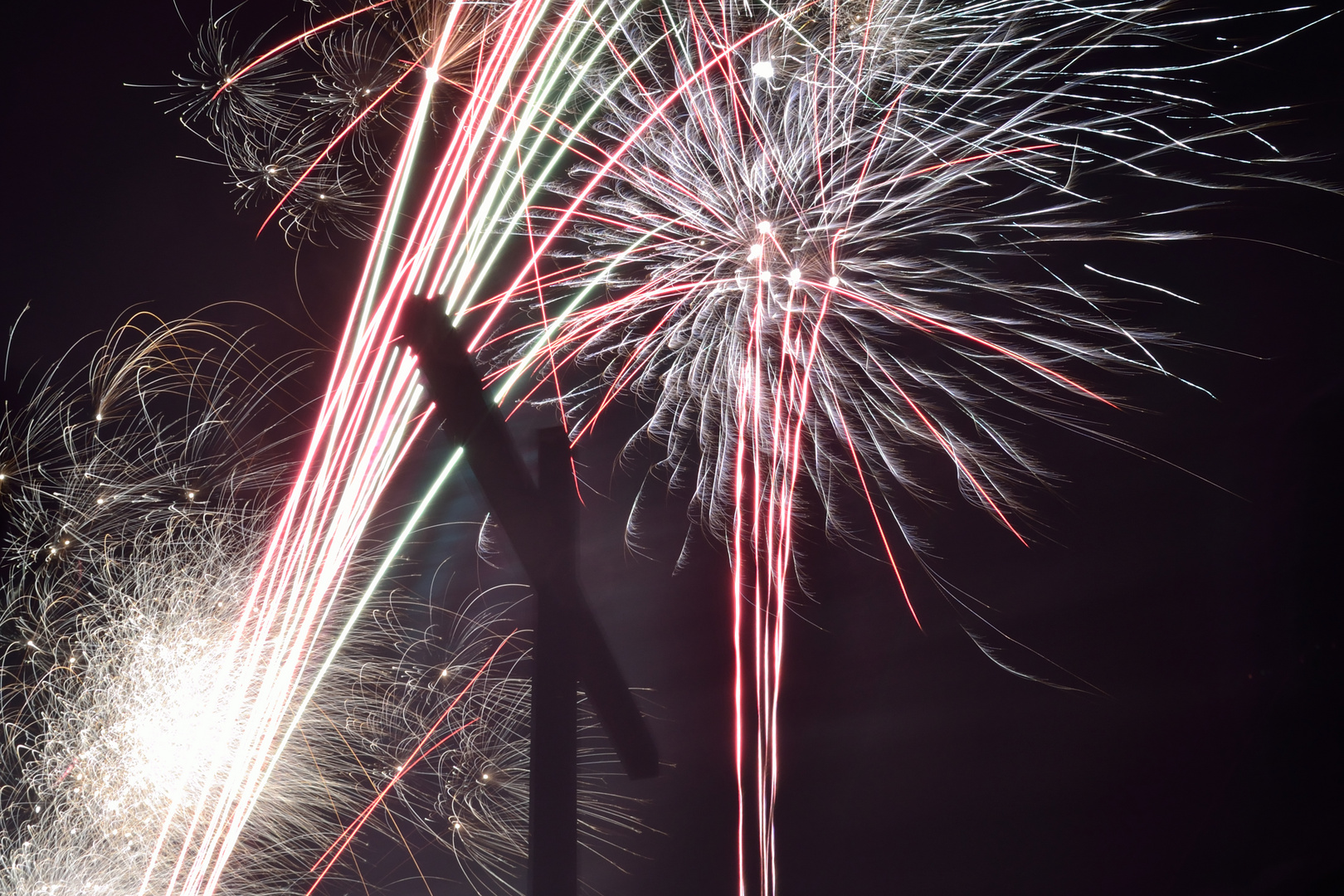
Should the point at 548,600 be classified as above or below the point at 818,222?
below

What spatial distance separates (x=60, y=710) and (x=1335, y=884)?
414 centimetres

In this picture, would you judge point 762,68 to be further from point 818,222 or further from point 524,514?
point 524,514

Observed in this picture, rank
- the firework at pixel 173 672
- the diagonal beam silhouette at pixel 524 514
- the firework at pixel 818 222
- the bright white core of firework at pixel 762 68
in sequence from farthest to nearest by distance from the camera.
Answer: the firework at pixel 173 672 < the bright white core of firework at pixel 762 68 < the firework at pixel 818 222 < the diagonal beam silhouette at pixel 524 514

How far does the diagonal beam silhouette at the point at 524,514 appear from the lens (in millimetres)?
1259

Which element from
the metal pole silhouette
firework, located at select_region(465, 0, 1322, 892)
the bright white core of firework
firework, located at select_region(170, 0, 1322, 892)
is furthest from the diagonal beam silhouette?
the bright white core of firework

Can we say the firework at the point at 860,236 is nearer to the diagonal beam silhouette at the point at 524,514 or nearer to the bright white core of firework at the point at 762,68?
the bright white core of firework at the point at 762,68

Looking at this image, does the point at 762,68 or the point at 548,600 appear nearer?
the point at 548,600

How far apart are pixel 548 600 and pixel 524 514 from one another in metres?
0.16

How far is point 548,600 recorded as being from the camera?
1386 mm

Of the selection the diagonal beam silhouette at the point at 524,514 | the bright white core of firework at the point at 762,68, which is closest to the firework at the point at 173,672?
the diagonal beam silhouette at the point at 524,514

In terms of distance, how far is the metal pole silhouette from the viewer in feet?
4.15

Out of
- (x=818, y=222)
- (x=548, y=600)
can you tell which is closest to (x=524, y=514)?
(x=548, y=600)

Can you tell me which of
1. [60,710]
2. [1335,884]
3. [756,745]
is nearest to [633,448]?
[756,745]

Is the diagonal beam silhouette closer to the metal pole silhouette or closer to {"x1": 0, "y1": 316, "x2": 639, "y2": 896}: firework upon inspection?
the metal pole silhouette
